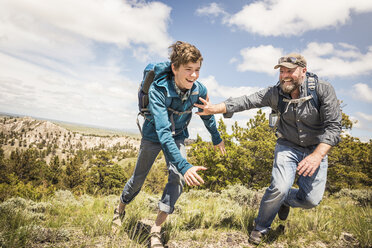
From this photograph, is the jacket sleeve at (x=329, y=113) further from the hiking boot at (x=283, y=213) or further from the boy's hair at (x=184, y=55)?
the boy's hair at (x=184, y=55)

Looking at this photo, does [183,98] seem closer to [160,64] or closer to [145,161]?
[160,64]

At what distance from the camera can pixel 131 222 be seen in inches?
128

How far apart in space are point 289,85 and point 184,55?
163cm

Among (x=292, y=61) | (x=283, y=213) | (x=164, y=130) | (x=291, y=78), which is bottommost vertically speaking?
(x=283, y=213)

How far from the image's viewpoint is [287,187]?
291 cm


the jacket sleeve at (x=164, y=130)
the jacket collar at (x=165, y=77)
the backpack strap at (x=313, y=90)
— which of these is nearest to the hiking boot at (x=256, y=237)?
the jacket sleeve at (x=164, y=130)

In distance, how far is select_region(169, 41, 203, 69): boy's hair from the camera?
256 cm

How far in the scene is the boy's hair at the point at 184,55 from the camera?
2.56 meters

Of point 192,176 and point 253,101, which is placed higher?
point 253,101

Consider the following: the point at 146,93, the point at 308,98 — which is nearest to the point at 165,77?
the point at 146,93

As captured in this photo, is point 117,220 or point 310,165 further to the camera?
point 117,220

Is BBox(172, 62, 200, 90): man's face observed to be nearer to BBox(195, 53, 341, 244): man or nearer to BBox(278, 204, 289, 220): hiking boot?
BBox(195, 53, 341, 244): man

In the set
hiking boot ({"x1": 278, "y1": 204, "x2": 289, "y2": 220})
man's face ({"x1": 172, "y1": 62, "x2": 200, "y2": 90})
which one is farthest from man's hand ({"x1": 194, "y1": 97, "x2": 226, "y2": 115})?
hiking boot ({"x1": 278, "y1": 204, "x2": 289, "y2": 220})

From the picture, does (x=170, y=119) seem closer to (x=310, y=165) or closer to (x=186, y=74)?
(x=186, y=74)
